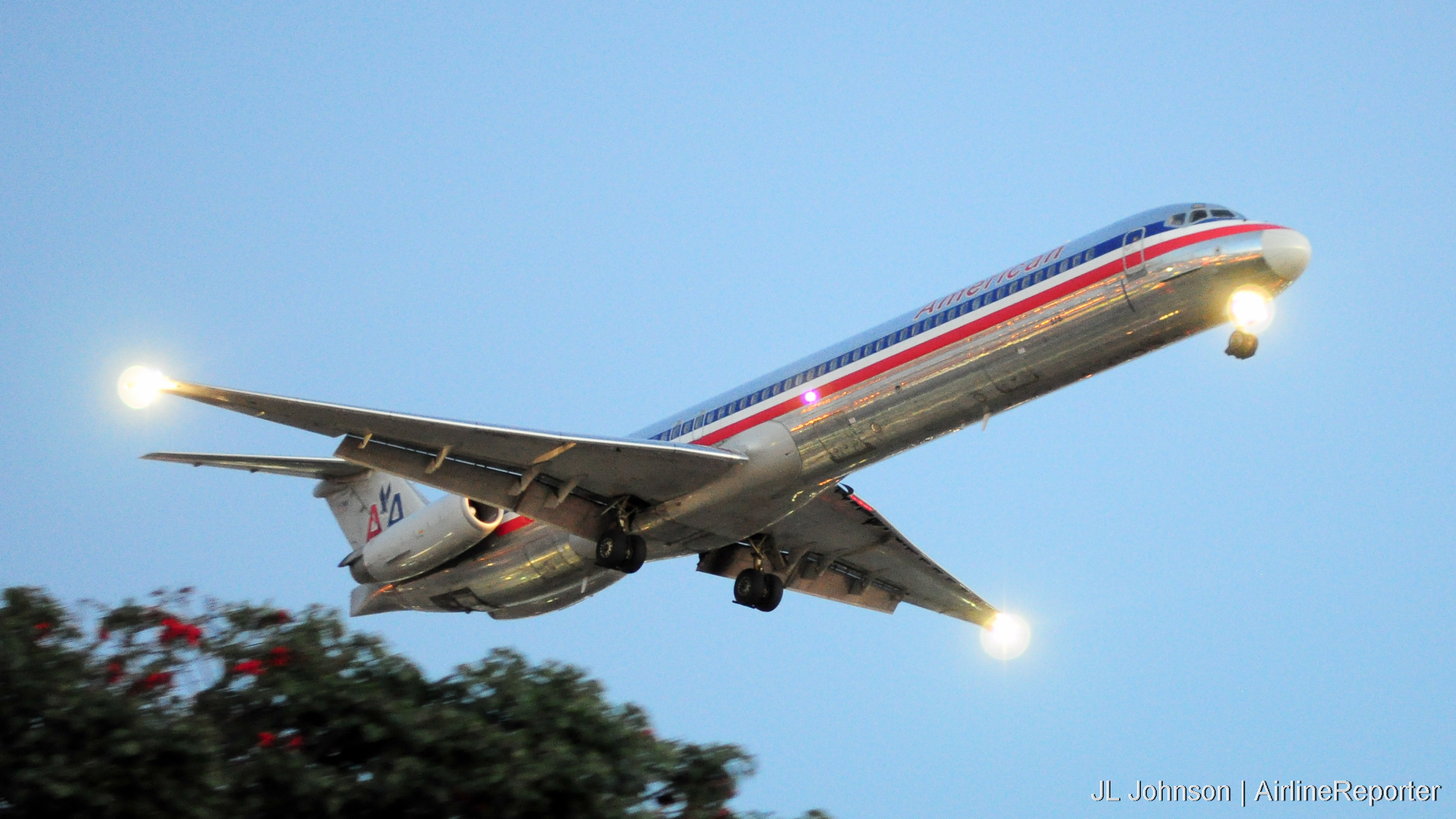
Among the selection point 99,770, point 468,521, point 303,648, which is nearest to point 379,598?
point 468,521

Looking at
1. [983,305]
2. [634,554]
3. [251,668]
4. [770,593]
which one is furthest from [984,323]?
[251,668]

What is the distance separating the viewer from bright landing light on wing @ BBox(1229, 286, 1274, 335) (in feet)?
58.7

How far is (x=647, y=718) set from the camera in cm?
1348

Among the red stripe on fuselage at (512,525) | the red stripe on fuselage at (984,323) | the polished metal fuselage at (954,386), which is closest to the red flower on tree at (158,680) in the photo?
the polished metal fuselage at (954,386)

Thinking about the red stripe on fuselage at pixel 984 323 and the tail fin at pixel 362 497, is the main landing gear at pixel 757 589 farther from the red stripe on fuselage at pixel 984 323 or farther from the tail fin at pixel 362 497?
the tail fin at pixel 362 497

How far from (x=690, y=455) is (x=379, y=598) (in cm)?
759

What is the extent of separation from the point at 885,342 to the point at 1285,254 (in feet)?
16.6

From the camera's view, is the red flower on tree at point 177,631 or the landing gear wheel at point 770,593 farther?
the landing gear wheel at point 770,593

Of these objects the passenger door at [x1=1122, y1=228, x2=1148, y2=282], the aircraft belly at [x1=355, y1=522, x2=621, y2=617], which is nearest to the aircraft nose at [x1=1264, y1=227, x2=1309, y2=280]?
the passenger door at [x1=1122, y1=228, x2=1148, y2=282]

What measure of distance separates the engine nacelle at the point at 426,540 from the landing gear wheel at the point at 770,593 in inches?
168

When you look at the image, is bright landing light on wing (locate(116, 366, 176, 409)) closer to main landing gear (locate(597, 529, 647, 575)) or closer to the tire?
main landing gear (locate(597, 529, 647, 575))

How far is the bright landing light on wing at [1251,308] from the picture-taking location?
17.9 m

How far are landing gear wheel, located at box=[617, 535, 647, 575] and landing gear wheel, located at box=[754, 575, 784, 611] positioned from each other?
10.4 feet

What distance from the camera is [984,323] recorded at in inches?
747
